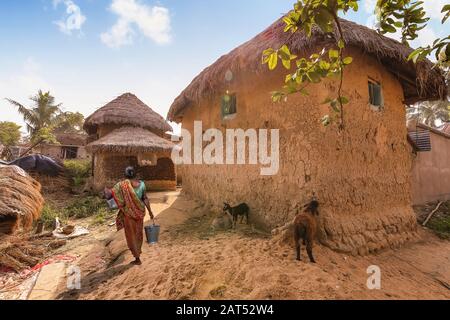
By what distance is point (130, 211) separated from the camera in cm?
388

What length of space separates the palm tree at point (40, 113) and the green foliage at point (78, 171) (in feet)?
23.5

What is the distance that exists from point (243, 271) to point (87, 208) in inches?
281

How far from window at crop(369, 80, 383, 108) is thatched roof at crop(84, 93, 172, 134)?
9.41 metres

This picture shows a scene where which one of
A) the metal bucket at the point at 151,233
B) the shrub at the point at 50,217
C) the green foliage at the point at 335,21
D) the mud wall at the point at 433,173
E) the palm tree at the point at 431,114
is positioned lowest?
the shrub at the point at 50,217

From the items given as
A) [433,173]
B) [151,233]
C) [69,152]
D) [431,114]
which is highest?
[431,114]

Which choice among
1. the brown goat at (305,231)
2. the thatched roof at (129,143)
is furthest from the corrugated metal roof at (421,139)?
the thatched roof at (129,143)

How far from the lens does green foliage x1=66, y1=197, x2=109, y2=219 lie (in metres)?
8.29

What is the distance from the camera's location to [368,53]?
494 cm

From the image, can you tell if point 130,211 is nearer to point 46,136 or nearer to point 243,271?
point 243,271

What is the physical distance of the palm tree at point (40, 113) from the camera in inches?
714

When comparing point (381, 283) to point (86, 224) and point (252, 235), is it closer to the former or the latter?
point (252, 235)

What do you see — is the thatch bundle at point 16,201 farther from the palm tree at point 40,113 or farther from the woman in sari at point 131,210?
the palm tree at point 40,113

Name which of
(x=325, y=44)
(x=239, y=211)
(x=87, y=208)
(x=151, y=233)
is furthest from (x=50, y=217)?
(x=325, y=44)
